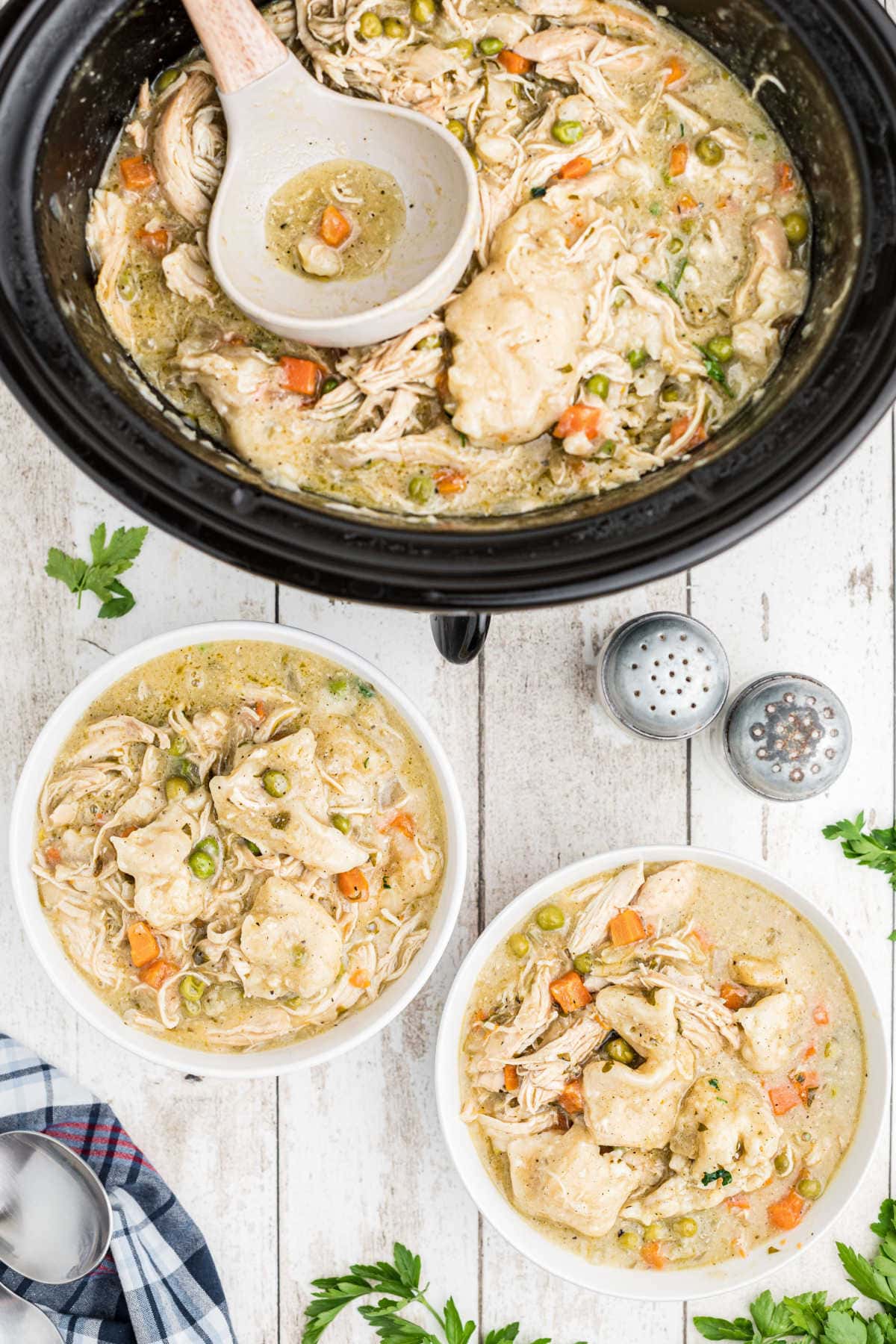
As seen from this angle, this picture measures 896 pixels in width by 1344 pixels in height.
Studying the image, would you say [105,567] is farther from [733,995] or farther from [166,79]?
[733,995]

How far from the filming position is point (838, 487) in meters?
3.09

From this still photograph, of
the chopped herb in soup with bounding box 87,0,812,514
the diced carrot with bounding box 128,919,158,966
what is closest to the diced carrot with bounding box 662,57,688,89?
the chopped herb in soup with bounding box 87,0,812,514

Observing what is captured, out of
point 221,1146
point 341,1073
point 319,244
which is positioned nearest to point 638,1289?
point 341,1073

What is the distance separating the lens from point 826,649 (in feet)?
10.2

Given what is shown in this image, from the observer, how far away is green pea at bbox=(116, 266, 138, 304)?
7.63 feet

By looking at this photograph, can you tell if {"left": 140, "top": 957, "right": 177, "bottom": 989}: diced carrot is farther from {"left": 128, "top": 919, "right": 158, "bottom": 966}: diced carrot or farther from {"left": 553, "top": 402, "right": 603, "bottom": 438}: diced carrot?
{"left": 553, "top": 402, "right": 603, "bottom": 438}: diced carrot

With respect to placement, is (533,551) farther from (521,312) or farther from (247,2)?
(247,2)

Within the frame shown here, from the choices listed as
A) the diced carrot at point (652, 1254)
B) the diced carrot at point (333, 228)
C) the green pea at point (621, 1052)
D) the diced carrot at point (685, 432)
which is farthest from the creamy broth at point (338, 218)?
the diced carrot at point (652, 1254)

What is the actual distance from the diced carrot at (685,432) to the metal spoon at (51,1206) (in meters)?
2.33

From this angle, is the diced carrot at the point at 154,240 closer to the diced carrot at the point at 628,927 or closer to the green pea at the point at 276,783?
the green pea at the point at 276,783

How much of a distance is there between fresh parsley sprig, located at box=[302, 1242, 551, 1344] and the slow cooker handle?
1655 millimetres

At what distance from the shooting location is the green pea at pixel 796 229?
7.63ft

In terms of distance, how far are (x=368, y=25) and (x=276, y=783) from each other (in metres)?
1.60

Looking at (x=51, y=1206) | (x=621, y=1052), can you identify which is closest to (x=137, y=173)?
(x=621, y=1052)
